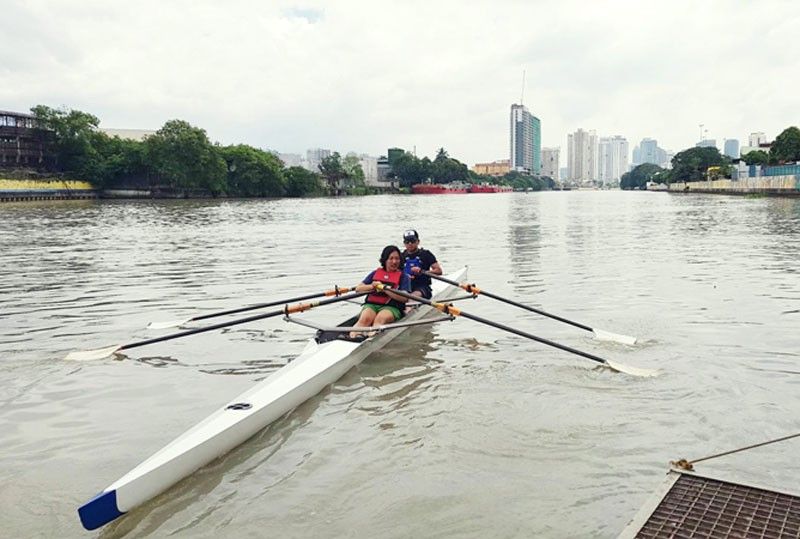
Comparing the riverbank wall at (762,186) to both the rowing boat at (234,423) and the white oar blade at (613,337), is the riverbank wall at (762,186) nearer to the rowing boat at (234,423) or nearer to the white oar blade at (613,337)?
the white oar blade at (613,337)

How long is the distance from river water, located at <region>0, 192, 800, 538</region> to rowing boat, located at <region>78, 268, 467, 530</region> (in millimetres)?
182

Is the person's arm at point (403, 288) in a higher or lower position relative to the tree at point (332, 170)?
lower

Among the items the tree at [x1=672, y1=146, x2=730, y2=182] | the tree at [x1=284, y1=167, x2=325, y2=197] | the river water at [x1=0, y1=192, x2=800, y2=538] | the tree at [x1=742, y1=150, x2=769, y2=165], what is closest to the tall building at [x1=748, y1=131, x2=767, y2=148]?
the tree at [x1=672, y1=146, x2=730, y2=182]

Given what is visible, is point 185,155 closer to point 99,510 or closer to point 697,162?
point 99,510

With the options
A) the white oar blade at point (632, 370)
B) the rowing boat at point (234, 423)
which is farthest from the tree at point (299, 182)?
the white oar blade at point (632, 370)

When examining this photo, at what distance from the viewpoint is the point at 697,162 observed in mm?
153625

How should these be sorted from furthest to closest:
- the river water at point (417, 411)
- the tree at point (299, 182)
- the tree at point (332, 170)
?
the tree at point (332, 170), the tree at point (299, 182), the river water at point (417, 411)

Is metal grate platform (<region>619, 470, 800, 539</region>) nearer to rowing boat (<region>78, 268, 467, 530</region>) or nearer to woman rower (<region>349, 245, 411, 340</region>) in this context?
rowing boat (<region>78, 268, 467, 530</region>)

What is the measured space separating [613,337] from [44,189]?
9010 cm

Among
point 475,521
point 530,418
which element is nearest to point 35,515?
point 475,521

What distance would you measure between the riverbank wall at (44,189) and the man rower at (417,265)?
7811 cm

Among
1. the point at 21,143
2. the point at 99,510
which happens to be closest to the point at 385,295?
the point at 99,510

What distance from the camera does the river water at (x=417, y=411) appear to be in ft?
17.6

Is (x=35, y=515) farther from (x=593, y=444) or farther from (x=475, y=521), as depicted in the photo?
(x=593, y=444)
